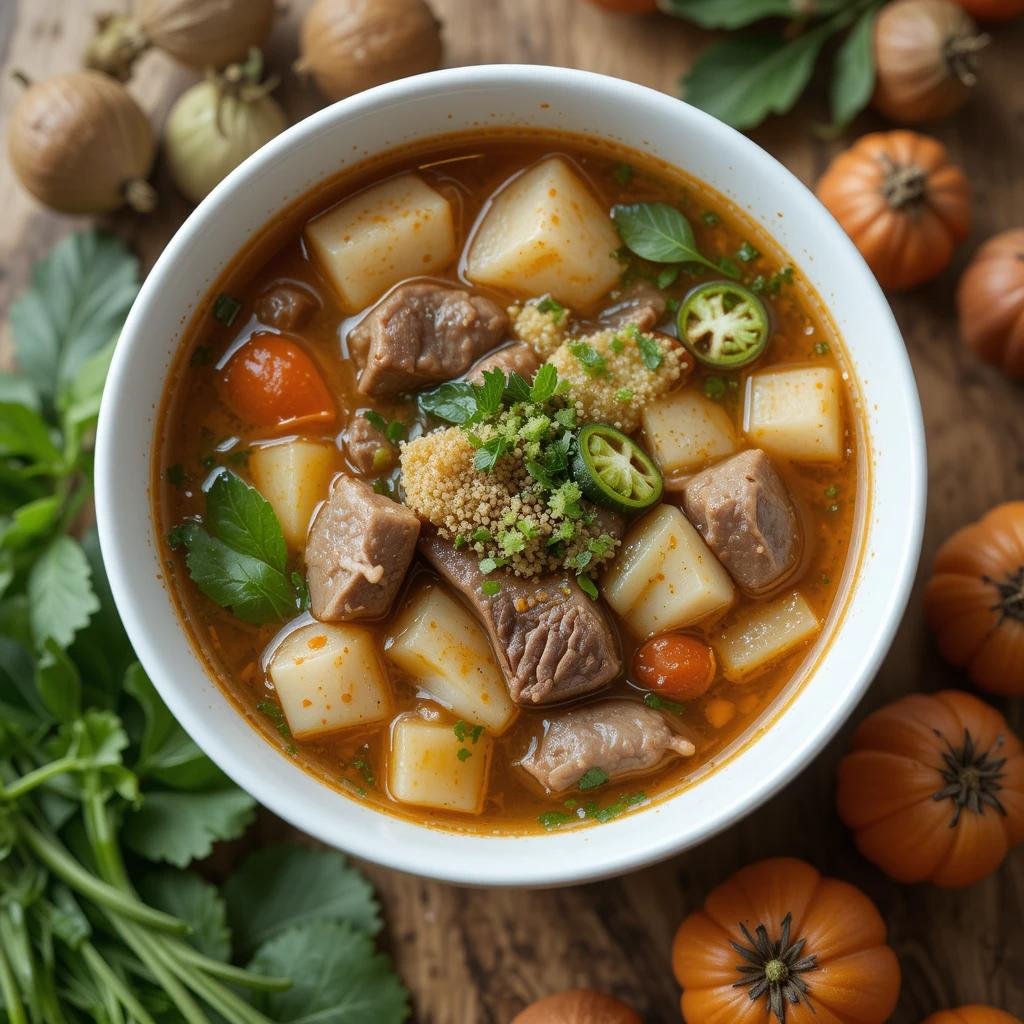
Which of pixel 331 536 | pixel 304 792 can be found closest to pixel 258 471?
pixel 331 536

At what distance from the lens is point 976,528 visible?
3273 mm

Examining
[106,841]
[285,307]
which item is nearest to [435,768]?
[106,841]

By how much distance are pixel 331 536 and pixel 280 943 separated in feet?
4.14

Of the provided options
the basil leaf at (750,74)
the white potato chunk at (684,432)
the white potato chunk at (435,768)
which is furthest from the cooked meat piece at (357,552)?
the basil leaf at (750,74)

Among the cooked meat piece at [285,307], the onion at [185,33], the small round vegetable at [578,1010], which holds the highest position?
the onion at [185,33]

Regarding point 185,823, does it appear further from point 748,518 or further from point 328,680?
point 748,518

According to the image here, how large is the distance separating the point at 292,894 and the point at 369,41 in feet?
8.21

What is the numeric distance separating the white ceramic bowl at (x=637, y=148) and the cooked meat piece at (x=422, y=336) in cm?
39

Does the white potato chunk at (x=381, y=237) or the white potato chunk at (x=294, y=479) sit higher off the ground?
the white potato chunk at (x=381, y=237)

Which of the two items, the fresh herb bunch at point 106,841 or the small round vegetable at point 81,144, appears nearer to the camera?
the fresh herb bunch at point 106,841

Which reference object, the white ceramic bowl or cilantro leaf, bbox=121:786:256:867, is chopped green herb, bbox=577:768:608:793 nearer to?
the white ceramic bowl

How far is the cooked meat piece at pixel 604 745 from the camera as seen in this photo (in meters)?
2.80

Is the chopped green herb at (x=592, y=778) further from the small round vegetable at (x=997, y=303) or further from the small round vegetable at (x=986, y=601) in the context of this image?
the small round vegetable at (x=997, y=303)

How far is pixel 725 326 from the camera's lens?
295 centimetres
